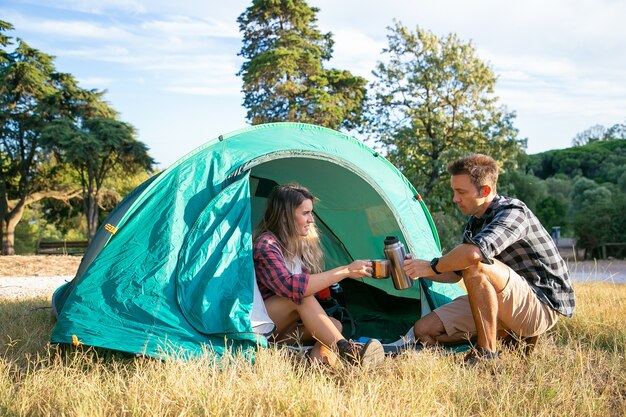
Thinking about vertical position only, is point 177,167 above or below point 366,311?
above

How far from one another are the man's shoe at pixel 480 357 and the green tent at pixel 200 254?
0.77 meters

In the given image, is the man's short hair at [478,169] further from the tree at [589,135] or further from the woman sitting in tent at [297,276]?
the tree at [589,135]

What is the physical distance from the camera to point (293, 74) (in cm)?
1869

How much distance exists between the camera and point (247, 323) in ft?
10.9

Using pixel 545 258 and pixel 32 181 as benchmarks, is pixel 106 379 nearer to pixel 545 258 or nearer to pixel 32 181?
pixel 545 258

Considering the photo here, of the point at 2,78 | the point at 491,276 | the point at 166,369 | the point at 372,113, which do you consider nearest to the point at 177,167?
the point at 166,369

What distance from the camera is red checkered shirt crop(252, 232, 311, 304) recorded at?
3320 millimetres

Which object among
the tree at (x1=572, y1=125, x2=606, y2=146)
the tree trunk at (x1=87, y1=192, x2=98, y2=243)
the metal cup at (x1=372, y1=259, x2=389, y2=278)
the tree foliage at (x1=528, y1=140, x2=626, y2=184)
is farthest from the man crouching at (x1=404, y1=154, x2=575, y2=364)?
the tree at (x1=572, y1=125, x2=606, y2=146)

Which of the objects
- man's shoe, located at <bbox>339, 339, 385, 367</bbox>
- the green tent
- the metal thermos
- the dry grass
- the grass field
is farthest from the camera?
the dry grass

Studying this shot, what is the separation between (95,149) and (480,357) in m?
18.7

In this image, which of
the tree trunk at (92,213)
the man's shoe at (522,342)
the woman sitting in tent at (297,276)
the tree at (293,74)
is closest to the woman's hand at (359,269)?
the woman sitting in tent at (297,276)

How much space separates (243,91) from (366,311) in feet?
51.1

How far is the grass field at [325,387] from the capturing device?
7.80 feet

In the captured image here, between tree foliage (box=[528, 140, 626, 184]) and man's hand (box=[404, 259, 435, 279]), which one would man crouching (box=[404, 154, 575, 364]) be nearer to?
man's hand (box=[404, 259, 435, 279])
